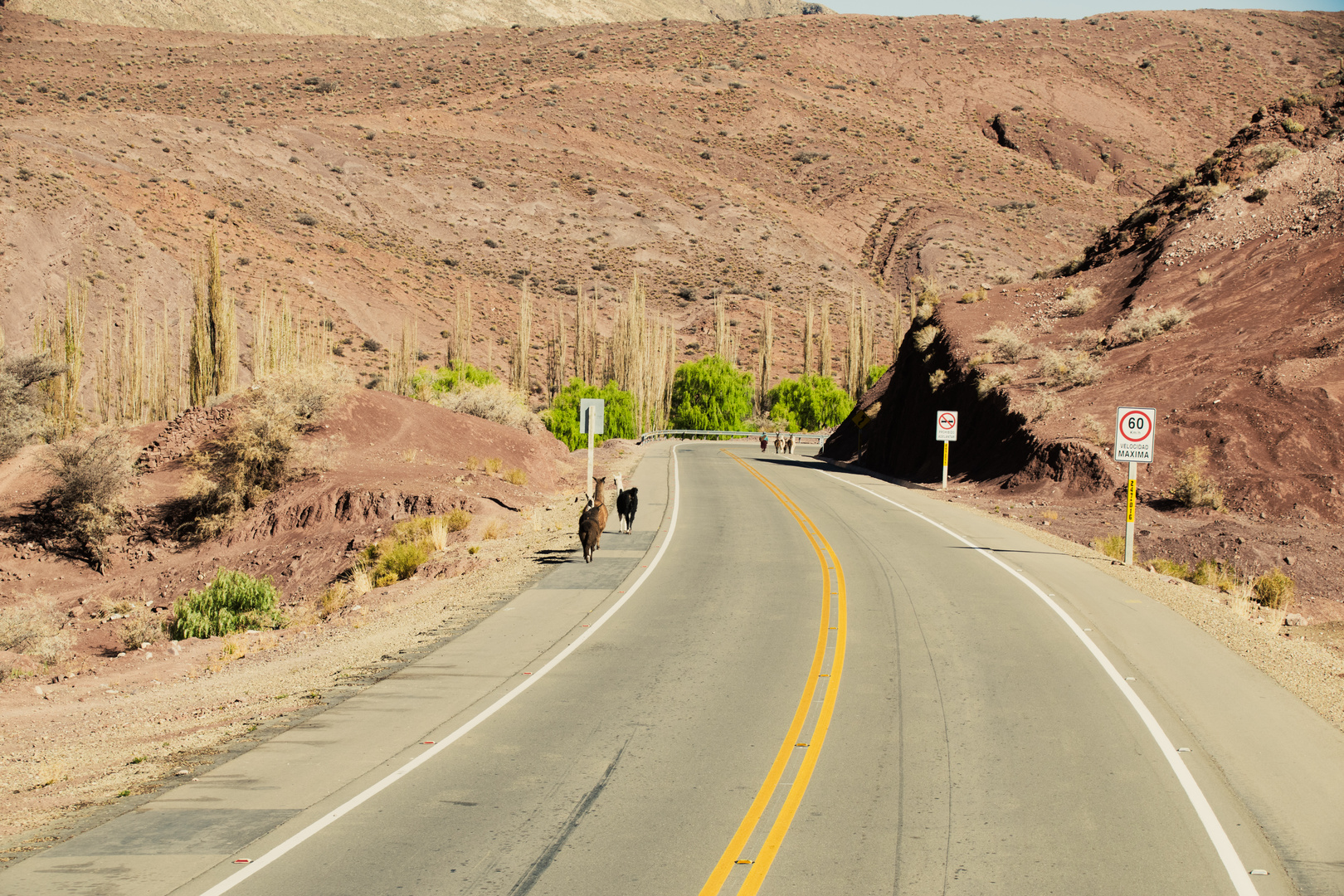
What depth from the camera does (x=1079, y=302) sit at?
135 feet

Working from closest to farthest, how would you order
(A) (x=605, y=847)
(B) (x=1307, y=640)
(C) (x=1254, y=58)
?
(A) (x=605, y=847), (B) (x=1307, y=640), (C) (x=1254, y=58)

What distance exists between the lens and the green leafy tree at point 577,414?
2383 inches

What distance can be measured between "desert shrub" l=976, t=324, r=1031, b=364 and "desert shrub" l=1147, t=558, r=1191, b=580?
18.5 metres

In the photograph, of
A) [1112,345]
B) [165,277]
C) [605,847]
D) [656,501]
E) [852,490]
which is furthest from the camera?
[165,277]

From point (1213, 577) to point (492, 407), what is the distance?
96.6ft

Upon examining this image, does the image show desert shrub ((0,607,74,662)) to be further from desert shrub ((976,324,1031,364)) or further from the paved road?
desert shrub ((976,324,1031,364))

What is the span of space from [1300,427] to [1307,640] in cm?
1333

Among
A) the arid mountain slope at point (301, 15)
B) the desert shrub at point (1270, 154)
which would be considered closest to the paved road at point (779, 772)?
the desert shrub at point (1270, 154)

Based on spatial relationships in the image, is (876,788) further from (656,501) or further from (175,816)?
(656,501)

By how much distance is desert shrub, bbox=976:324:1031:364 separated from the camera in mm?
37844

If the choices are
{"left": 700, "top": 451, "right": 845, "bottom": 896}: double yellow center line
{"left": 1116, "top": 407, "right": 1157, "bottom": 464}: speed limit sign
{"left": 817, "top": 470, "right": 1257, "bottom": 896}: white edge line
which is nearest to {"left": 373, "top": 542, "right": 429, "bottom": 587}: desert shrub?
{"left": 700, "top": 451, "right": 845, "bottom": 896}: double yellow center line

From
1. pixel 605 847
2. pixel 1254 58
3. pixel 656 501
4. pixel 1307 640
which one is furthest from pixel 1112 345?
pixel 1254 58

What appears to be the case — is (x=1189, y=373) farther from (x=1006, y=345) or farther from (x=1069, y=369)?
(x=1006, y=345)

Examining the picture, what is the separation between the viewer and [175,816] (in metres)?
7.09
